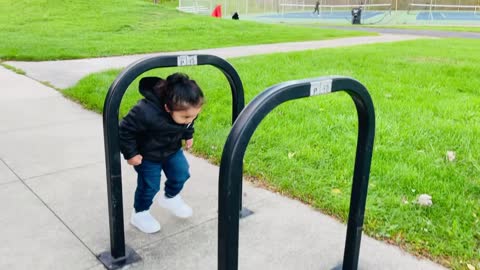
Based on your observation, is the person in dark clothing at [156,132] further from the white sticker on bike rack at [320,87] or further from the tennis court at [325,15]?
the tennis court at [325,15]

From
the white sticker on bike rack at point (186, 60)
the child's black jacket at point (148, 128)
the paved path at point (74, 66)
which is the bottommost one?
the paved path at point (74, 66)

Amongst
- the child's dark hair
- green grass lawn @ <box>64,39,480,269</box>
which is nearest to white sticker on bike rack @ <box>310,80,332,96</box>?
the child's dark hair

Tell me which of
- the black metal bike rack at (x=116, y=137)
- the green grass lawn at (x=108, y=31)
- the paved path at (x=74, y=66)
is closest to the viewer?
the black metal bike rack at (x=116, y=137)

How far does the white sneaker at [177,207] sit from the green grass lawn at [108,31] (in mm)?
7307

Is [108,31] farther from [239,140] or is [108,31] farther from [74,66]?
[239,140]

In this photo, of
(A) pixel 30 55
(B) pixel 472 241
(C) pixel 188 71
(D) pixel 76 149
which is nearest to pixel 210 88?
(C) pixel 188 71

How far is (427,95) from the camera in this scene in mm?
5586

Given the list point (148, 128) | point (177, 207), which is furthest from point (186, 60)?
point (177, 207)

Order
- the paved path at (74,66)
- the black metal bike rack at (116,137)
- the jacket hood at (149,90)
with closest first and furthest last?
the black metal bike rack at (116,137) < the jacket hood at (149,90) < the paved path at (74,66)

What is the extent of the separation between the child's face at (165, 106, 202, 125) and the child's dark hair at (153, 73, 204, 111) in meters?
0.02

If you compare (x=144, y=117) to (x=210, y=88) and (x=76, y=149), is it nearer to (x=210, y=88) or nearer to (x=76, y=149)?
(x=76, y=149)

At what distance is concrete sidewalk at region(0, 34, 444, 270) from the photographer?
2434 mm

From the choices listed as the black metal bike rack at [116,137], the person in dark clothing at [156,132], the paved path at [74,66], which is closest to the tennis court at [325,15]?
the paved path at [74,66]

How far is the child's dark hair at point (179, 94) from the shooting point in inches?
91.5
